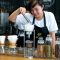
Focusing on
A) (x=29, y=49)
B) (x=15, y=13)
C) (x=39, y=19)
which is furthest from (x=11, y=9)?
(x=29, y=49)

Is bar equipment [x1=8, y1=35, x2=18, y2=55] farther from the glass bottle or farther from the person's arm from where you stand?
the person's arm

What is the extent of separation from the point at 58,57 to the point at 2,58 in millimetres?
414

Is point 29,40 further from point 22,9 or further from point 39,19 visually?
point 22,9

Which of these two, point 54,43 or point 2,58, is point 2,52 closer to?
point 2,58

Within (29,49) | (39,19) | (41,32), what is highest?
(39,19)

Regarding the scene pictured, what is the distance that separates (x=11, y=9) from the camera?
7.87 ft

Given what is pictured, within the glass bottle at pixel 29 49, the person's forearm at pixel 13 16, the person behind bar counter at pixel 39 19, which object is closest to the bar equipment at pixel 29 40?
the glass bottle at pixel 29 49

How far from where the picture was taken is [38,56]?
6.31 ft

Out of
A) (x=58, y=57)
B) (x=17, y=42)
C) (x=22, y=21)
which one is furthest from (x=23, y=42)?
(x=58, y=57)

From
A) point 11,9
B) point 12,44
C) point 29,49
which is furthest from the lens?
point 11,9

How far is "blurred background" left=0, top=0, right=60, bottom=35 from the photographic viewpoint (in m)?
2.38

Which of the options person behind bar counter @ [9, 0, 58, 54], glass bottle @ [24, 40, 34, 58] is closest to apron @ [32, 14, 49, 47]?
person behind bar counter @ [9, 0, 58, 54]

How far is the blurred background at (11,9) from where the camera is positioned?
7.79 feet

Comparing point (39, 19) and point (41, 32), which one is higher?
point (39, 19)
